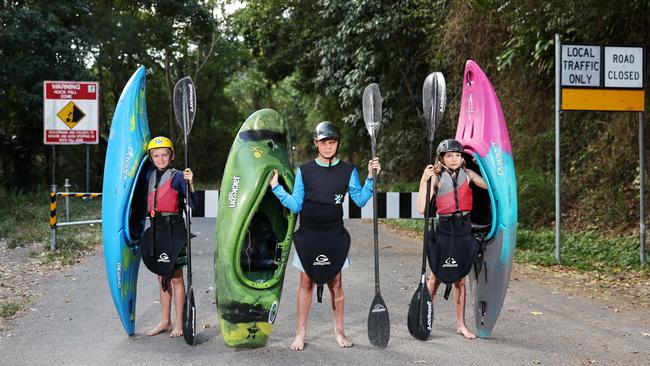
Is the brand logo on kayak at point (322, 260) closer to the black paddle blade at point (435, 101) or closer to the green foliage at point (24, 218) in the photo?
the black paddle blade at point (435, 101)

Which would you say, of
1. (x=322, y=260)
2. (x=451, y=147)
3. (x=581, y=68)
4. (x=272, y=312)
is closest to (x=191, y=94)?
(x=322, y=260)

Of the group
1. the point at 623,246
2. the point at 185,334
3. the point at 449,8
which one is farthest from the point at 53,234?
the point at 449,8

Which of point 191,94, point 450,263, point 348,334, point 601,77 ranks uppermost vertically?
point 601,77

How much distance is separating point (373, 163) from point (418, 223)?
31.6 feet

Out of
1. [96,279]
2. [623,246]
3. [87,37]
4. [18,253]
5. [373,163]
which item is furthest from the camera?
[87,37]

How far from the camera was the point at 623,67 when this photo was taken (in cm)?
915

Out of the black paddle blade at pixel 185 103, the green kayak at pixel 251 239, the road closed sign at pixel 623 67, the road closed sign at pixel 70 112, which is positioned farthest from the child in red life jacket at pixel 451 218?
the road closed sign at pixel 70 112

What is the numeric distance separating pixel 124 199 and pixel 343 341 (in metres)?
2.08

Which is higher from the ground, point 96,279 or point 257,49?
point 257,49

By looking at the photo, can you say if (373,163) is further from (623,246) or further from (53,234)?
(53,234)

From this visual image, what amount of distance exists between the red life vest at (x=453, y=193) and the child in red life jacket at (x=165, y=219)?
6.43 ft

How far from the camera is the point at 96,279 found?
8.84 meters

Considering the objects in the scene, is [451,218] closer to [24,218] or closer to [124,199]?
[124,199]

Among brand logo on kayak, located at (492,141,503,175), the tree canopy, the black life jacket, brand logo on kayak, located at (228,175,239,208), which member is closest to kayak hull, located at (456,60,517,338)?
brand logo on kayak, located at (492,141,503,175)
